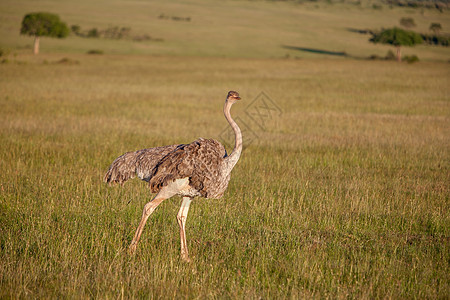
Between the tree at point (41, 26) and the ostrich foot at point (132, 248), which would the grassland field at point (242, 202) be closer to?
the ostrich foot at point (132, 248)

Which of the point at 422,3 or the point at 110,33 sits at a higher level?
the point at 422,3

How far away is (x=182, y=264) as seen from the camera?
20.4 feet

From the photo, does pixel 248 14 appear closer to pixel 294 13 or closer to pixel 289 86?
pixel 294 13

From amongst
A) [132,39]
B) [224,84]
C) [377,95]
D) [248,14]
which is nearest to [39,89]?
[224,84]

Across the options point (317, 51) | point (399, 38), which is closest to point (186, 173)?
point (399, 38)

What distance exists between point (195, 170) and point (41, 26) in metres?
64.6

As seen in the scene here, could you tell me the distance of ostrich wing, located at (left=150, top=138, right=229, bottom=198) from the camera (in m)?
6.23

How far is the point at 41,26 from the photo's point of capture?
64938 mm

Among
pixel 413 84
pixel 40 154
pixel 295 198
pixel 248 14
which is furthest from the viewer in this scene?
pixel 248 14

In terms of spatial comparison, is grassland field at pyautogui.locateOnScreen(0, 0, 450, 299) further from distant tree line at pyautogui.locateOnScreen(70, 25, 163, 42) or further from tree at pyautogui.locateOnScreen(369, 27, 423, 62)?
distant tree line at pyautogui.locateOnScreen(70, 25, 163, 42)

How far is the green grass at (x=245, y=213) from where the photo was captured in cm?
577

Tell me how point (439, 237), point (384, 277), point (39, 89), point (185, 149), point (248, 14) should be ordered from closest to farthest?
point (384, 277)
point (185, 149)
point (439, 237)
point (39, 89)
point (248, 14)

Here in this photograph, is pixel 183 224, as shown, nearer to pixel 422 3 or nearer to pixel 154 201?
pixel 154 201

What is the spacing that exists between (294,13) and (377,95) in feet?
386
